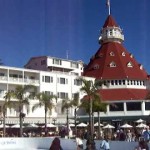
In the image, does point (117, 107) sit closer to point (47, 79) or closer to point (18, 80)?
point (47, 79)

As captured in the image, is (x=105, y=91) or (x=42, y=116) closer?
(x=42, y=116)

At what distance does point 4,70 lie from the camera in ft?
219

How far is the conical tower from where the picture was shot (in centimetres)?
7956

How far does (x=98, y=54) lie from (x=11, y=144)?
57947mm

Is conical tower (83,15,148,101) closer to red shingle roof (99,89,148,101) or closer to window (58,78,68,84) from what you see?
red shingle roof (99,89,148,101)

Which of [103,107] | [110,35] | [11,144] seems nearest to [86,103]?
[103,107]

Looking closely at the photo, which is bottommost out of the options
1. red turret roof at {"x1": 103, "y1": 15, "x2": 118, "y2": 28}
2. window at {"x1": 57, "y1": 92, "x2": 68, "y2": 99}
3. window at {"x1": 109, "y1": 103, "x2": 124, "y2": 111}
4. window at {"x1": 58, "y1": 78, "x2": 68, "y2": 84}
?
window at {"x1": 109, "y1": 103, "x2": 124, "y2": 111}

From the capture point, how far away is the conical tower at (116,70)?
79.6 metres

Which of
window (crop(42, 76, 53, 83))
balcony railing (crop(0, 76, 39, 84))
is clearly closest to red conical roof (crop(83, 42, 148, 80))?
window (crop(42, 76, 53, 83))

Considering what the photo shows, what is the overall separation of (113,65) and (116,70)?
233 cm

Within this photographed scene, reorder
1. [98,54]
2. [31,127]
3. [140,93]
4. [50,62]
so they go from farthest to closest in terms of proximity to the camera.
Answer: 1. [98,54]
2. [50,62]
3. [140,93]
4. [31,127]

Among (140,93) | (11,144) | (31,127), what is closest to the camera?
(11,144)

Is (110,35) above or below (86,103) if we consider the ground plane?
above

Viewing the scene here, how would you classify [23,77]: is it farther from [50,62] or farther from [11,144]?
[11,144]
